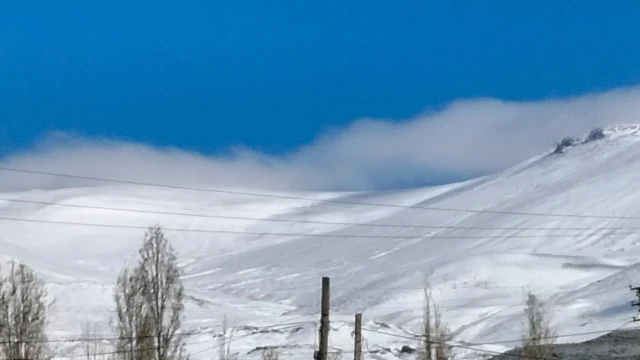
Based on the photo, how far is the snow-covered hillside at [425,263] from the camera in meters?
87.4

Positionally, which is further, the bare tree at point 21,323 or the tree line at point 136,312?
the tree line at point 136,312

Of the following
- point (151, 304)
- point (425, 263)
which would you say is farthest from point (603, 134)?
point (151, 304)

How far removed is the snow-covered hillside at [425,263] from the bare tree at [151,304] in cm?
2785

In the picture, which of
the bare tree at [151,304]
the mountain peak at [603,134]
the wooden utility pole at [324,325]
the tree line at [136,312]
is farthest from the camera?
the mountain peak at [603,134]

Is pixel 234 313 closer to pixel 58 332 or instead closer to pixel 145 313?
pixel 58 332

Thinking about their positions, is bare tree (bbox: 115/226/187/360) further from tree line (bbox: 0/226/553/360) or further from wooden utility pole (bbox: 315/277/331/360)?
wooden utility pole (bbox: 315/277/331/360)

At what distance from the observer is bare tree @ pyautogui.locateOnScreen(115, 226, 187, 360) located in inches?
1608

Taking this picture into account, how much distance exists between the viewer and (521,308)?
94812mm

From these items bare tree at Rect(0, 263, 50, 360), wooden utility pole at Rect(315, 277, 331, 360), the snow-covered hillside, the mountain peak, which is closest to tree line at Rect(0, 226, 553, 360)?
bare tree at Rect(0, 263, 50, 360)

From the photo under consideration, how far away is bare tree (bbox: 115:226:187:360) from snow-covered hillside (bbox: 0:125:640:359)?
1096 inches

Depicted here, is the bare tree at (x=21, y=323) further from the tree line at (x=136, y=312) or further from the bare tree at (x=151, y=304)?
the bare tree at (x=151, y=304)

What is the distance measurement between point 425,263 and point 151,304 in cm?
8936

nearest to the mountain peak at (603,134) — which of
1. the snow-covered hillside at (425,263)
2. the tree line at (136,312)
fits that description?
the snow-covered hillside at (425,263)

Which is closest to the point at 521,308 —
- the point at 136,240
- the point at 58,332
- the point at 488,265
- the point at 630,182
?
the point at 488,265
